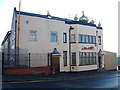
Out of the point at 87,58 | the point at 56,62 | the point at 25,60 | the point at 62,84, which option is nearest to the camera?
the point at 62,84

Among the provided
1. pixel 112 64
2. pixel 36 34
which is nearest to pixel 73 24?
pixel 36 34

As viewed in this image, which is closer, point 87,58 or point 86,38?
point 86,38

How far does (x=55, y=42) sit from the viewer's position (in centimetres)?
3400

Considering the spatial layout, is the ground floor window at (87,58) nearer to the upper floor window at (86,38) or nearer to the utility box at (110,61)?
the upper floor window at (86,38)

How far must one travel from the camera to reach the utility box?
4331cm

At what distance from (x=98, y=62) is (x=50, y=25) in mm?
12864

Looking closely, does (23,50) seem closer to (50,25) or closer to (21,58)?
(21,58)

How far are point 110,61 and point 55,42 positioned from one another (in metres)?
14.6

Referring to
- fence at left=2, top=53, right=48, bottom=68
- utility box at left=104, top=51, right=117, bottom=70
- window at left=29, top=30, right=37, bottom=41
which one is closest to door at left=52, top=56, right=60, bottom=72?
fence at left=2, top=53, right=48, bottom=68

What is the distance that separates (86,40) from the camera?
126 feet

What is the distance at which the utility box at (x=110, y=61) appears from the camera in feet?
142

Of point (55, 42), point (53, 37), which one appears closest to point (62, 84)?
point (55, 42)

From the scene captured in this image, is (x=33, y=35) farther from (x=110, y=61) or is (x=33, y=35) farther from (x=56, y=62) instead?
(x=110, y=61)

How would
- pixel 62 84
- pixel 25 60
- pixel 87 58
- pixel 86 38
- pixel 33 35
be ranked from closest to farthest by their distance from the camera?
pixel 62 84, pixel 25 60, pixel 33 35, pixel 86 38, pixel 87 58
